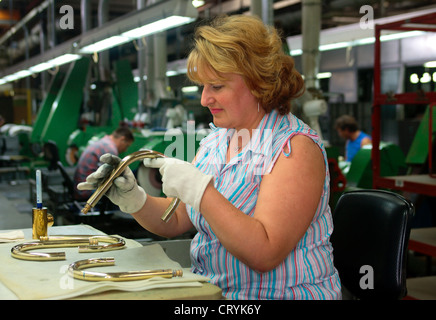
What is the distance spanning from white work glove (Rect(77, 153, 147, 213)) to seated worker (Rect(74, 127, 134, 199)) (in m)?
3.12

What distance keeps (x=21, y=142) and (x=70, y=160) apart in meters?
3.16

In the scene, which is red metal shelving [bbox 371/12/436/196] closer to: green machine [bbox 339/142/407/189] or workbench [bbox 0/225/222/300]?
green machine [bbox 339/142/407/189]

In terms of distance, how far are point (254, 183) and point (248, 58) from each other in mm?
372

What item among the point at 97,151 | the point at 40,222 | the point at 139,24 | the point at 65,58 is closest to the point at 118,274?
the point at 40,222

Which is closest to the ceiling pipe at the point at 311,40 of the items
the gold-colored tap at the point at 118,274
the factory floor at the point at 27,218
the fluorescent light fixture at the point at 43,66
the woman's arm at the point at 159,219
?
the factory floor at the point at 27,218

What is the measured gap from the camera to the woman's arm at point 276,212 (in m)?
1.31

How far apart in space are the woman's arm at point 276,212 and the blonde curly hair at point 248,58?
0.60 feet

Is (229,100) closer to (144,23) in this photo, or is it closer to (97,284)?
(97,284)

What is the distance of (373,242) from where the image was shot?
1.73 metres

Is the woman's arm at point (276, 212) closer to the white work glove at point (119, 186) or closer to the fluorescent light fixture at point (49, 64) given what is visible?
the white work glove at point (119, 186)

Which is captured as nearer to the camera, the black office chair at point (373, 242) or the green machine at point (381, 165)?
the black office chair at point (373, 242)

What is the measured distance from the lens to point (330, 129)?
9.39 meters
